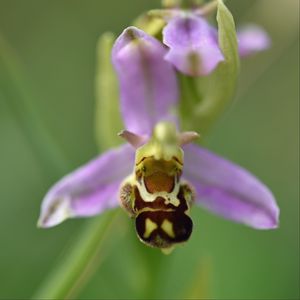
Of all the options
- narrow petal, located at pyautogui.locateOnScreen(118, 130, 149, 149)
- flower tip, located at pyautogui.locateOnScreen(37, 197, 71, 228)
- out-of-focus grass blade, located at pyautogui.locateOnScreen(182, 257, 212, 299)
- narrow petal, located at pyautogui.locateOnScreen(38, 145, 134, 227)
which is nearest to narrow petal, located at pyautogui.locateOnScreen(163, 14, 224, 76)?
narrow petal, located at pyautogui.locateOnScreen(118, 130, 149, 149)

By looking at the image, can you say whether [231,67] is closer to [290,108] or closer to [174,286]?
[174,286]

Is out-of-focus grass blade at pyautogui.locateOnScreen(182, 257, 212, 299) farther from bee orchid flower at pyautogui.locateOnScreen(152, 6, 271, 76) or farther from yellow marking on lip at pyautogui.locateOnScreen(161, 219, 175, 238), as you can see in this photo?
bee orchid flower at pyautogui.locateOnScreen(152, 6, 271, 76)

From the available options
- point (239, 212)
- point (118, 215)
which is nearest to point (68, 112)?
point (118, 215)

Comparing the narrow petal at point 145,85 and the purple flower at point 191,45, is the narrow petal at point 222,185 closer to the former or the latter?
the narrow petal at point 145,85

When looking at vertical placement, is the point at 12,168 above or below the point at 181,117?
below

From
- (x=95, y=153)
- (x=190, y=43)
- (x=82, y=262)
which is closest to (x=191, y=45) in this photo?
(x=190, y=43)

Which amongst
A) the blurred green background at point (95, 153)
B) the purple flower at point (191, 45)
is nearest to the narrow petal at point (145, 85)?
the purple flower at point (191, 45)
